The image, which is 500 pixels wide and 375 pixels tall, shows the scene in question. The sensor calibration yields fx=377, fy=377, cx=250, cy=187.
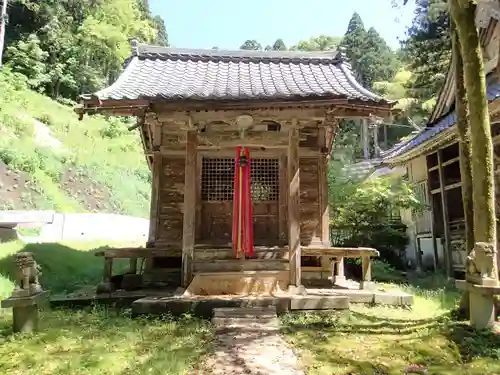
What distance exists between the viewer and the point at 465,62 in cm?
586

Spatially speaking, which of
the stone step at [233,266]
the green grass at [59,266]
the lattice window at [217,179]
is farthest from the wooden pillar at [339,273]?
the green grass at [59,266]

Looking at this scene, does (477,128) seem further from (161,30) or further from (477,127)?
(161,30)

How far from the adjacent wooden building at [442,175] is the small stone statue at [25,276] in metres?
10.6

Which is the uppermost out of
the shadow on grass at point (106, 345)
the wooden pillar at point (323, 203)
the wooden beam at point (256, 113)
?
the wooden beam at point (256, 113)

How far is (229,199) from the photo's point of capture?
9984mm

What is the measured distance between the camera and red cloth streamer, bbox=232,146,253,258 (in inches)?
319

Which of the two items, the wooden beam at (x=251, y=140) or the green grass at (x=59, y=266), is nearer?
the wooden beam at (x=251, y=140)

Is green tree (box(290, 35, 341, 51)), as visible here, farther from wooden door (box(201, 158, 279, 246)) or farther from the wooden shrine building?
wooden door (box(201, 158, 279, 246))

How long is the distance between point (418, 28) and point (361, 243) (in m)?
17.0

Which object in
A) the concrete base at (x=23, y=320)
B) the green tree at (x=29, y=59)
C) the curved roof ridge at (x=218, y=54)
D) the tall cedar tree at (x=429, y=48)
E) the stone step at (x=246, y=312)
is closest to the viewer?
the concrete base at (x=23, y=320)

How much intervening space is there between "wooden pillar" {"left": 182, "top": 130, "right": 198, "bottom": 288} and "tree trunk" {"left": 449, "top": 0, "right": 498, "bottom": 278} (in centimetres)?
510

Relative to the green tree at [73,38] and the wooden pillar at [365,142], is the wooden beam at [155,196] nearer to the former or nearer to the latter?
the green tree at [73,38]

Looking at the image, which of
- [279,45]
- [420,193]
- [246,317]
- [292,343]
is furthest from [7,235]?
[279,45]

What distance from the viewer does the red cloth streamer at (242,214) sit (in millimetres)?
8109
